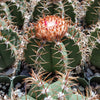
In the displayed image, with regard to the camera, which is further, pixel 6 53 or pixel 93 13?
pixel 93 13

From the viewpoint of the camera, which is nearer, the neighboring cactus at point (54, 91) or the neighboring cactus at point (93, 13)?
the neighboring cactus at point (54, 91)

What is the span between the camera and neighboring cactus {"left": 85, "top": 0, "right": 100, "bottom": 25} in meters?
1.38

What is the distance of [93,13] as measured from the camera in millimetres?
1432

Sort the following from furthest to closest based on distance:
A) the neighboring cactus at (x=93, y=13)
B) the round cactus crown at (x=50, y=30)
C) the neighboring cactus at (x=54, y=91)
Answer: the neighboring cactus at (x=93, y=13) → the round cactus crown at (x=50, y=30) → the neighboring cactus at (x=54, y=91)

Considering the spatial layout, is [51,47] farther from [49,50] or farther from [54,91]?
[54,91]

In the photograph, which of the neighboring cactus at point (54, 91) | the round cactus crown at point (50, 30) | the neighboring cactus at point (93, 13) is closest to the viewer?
the neighboring cactus at point (54, 91)

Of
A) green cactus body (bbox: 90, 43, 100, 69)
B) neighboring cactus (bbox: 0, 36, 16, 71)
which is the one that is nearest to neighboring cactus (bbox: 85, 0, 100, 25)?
green cactus body (bbox: 90, 43, 100, 69)

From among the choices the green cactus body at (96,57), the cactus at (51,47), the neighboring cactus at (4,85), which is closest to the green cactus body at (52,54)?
the cactus at (51,47)

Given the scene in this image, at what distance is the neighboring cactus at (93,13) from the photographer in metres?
1.38

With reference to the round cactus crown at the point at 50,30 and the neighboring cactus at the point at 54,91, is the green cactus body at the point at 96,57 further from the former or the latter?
the neighboring cactus at the point at 54,91

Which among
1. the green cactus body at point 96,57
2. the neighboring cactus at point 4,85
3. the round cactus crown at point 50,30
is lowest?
the neighboring cactus at point 4,85

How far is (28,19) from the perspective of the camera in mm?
1503

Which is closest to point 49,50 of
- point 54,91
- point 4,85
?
point 54,91

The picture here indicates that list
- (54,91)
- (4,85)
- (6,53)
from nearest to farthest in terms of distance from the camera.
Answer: (54,91), (6,53), (4,85)
